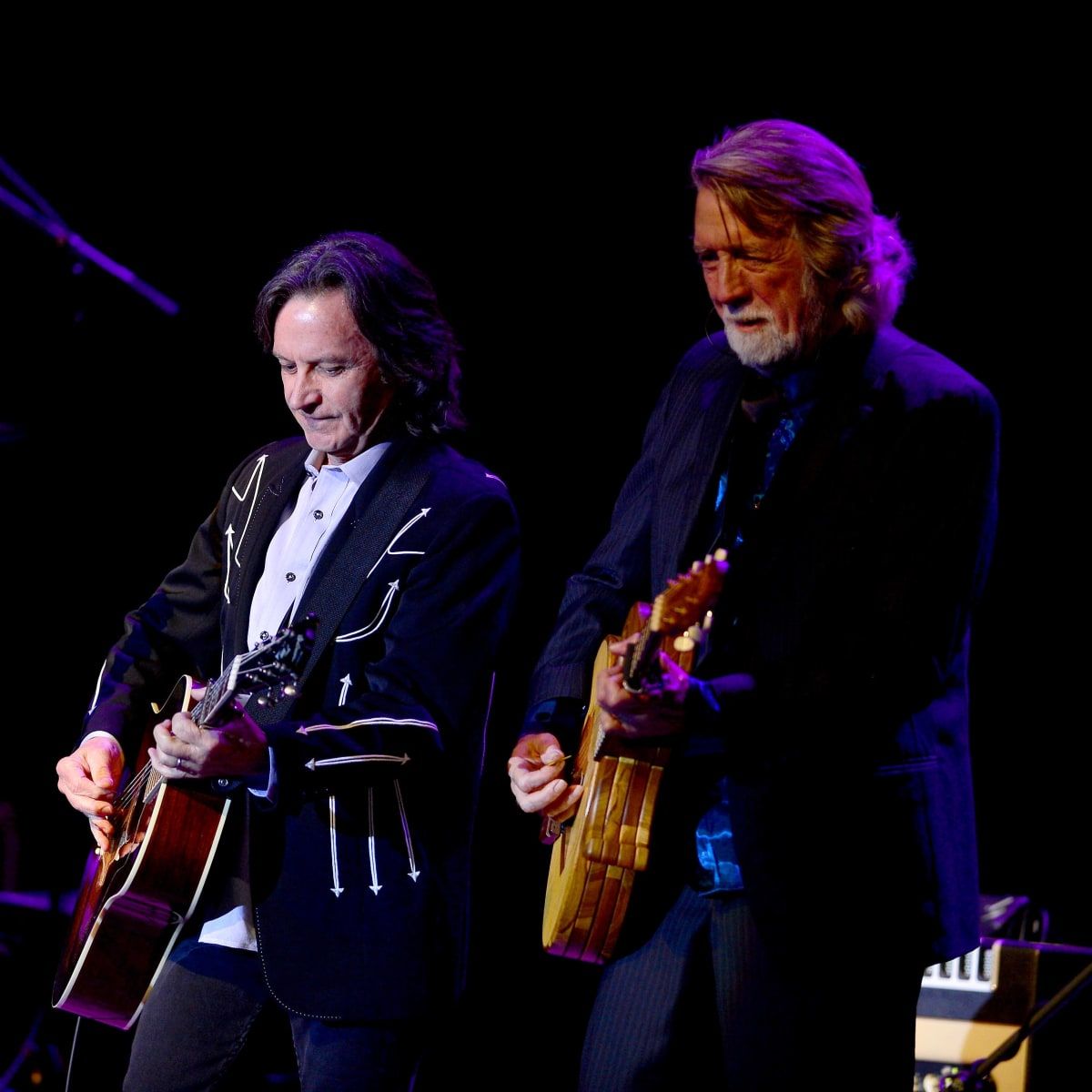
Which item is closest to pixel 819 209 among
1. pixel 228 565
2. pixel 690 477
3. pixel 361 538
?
Answer: pixel 690 477

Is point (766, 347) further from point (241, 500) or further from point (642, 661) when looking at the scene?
point (241, 500)

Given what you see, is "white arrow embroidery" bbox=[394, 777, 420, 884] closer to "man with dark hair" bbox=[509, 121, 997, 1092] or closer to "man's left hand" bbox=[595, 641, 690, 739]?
"man with dark hair" bbox=[509, 121, 997, 1092]

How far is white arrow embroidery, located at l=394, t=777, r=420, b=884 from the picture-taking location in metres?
2.66

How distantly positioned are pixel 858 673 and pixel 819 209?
848mm

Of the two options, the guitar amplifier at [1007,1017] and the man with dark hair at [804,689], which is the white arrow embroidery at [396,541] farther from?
the guitar amplifier at [1007,1017]

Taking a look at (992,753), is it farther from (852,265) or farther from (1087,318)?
(852,265)

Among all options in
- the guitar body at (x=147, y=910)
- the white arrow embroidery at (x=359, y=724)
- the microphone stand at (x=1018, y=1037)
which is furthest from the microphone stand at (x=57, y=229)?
the microphone stand at (x=1018, y=1037)

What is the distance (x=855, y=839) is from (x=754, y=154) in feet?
4.03

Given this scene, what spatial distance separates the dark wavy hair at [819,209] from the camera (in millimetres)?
2465

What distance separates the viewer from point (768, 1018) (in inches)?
89.8

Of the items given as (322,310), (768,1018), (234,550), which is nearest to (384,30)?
(322,310)

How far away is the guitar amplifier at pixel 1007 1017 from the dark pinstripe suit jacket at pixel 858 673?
1.40 metres

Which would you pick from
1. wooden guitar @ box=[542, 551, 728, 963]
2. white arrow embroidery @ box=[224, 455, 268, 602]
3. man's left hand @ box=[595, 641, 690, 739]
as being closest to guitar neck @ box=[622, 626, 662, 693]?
man's left hand @ box=[595, 641, 690, 739]

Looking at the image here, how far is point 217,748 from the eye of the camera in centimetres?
253
